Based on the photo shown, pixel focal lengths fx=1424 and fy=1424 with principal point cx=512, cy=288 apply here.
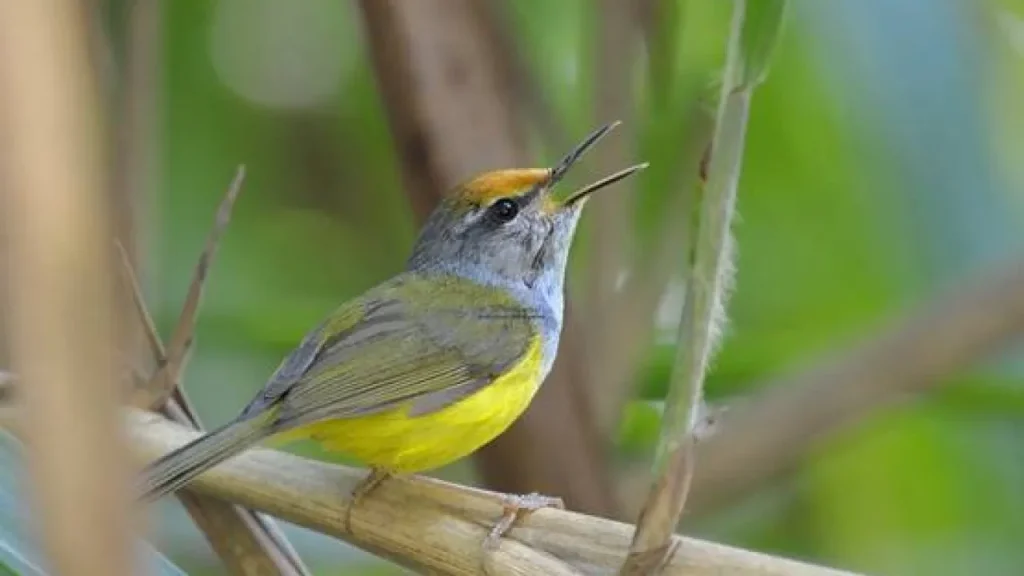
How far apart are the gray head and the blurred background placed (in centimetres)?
6

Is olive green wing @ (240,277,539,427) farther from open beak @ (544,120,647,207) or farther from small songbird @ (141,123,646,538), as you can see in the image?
open beak @ (544,120,647,207)

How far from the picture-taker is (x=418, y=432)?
2.01 m

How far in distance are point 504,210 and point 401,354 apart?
1.44 feet

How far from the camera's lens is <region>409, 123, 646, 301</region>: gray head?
2.44m

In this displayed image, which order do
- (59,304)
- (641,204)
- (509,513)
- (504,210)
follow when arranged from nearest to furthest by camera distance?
(59,304) → (509,513) → (504,210) → (641,204)

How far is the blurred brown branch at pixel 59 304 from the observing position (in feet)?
1.24

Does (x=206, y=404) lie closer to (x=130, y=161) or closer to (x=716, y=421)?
(x=130, y=161)

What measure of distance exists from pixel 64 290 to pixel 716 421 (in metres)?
0.62

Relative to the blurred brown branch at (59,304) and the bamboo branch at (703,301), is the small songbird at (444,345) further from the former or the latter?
the blurred brown branch at (59,304)

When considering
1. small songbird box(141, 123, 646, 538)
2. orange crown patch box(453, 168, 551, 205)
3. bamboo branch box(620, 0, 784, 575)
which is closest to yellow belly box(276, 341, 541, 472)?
small songbird box(141, 123, 646, 538)

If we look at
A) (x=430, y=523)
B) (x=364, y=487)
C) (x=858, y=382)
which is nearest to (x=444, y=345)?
(x=364, y=487)

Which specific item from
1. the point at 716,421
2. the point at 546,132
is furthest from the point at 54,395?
the point at 546,132

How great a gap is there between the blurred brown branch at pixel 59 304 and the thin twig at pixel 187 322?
124 centimetres

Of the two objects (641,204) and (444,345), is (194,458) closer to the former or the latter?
(444,345)
